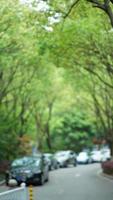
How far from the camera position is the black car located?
34250mm

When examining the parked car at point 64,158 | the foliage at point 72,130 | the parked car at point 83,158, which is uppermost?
the parked car at point 64,158

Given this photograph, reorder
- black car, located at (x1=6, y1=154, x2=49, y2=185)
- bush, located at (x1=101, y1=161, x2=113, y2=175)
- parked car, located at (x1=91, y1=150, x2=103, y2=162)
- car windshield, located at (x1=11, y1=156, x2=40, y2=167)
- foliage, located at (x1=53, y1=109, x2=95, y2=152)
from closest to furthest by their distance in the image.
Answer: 1. black car, located at (x1=6, y1=154, x2=49, y2=185)
2. car windshield, located at (x1=11, y1=156, x2=40, y2=167)
3. bush, located at (x1=101, y1=161, x2=113, y2=175)
4. parked car, located at (x1=91, y1=150, x2=103, y2=162)
5. foliage, located at (x1=53, y1=109, x2=95, y2=152)

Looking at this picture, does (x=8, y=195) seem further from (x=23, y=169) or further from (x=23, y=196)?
(x=23, y=169)

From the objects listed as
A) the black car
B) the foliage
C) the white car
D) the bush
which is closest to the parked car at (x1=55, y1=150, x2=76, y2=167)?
the white car

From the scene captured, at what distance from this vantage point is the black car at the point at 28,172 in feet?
112

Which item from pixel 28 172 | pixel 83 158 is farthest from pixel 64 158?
pixel 28 172

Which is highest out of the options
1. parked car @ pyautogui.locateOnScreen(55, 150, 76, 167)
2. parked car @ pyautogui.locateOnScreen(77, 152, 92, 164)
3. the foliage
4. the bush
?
the bush

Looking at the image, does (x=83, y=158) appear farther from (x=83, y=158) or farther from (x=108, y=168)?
(x=108, y=168)

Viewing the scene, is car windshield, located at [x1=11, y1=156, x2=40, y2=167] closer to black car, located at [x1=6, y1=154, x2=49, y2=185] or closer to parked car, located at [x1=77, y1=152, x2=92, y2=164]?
black car, located at [x1=6, y1=154, x2=49, y2=185]

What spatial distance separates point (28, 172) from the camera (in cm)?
3441

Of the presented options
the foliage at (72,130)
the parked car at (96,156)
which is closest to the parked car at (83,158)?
the parked car at (96,156)

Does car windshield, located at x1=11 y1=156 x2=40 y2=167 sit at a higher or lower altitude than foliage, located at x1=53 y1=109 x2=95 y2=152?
higher

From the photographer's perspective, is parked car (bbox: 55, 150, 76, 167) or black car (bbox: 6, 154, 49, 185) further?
parked car (bbox: 55, 150, 76, 167)

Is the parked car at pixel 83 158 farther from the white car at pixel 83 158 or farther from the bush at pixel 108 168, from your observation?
the bush at pixel 108 168
